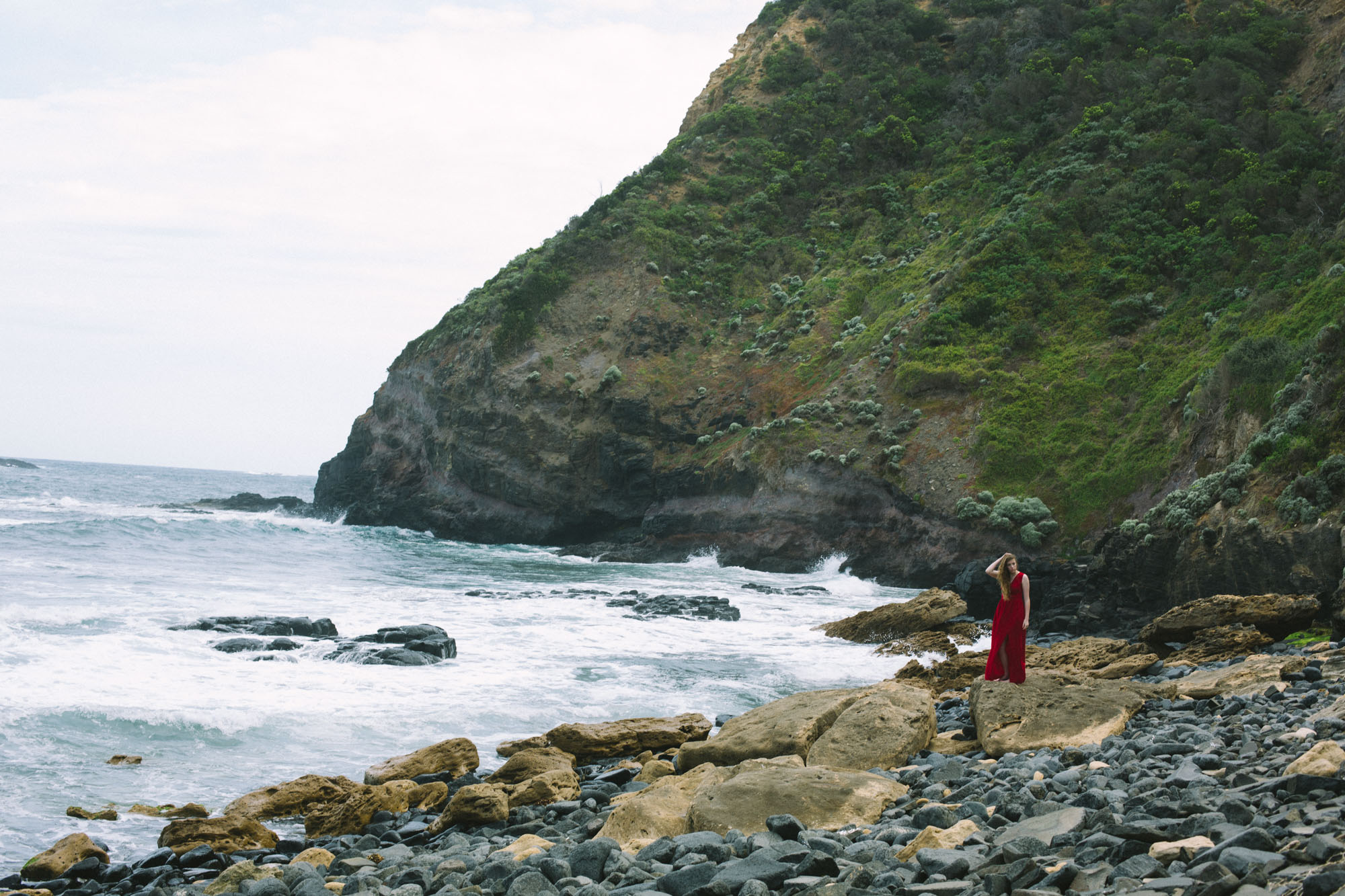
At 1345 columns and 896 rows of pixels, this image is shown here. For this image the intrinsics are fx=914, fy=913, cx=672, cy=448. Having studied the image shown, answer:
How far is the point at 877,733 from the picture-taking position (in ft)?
28.2

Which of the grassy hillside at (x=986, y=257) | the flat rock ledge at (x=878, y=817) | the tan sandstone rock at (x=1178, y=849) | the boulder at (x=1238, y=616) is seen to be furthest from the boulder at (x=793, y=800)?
the grassy hillside at (x=986, y=257)

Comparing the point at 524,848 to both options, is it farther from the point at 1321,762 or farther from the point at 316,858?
the point at 1321,762

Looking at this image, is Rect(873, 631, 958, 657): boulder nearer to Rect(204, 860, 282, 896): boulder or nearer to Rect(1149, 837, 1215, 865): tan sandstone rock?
Rect(204, 860, 282, 896): boulder

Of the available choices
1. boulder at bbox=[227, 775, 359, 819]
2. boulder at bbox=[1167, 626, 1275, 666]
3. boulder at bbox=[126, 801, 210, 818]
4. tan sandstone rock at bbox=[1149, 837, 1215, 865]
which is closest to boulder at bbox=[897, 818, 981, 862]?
tan sandstone rock at bbox=[1149, 837, 1215, 865]

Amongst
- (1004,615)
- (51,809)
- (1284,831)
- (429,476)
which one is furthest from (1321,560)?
(429,476)

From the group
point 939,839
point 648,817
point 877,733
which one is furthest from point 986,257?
point 939,839

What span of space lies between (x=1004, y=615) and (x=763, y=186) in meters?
43.5

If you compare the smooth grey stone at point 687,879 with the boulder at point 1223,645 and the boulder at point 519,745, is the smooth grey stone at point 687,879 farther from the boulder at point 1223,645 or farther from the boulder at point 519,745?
the boulder at point 1223,645

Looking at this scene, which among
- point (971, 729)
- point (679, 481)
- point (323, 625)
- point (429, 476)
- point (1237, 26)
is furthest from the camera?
point (429, 476)

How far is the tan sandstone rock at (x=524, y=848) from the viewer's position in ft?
20.8

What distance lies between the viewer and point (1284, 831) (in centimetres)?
399

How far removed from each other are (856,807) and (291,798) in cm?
517

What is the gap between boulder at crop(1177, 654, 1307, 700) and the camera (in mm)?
8953

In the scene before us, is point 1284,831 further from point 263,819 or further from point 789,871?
point 263,819
